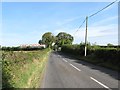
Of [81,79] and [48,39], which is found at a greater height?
[48,39]

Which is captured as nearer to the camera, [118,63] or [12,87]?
[12,87]

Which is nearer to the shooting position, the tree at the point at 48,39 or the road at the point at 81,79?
the road at the point at 81,79

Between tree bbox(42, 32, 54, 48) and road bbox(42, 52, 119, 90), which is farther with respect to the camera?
tree bbox(42, 32, 54, 48)

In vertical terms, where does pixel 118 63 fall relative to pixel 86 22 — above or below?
below

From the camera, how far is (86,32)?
2024 inches

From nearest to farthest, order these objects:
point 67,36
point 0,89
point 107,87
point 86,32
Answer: point 0,89
point 107,87
point 86,32
point 67,36

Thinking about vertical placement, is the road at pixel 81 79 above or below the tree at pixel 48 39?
below

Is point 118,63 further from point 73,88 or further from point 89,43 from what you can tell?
point 89,43

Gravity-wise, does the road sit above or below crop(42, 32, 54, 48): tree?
below

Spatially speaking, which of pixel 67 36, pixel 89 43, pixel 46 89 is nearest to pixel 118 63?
pixel 46 89

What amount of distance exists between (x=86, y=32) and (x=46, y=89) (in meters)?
38.7

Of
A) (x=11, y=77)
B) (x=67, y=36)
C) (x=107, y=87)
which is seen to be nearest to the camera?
(x=11, y=77)

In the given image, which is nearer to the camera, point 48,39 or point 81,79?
point 81,79

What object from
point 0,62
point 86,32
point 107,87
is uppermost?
point 86,32
